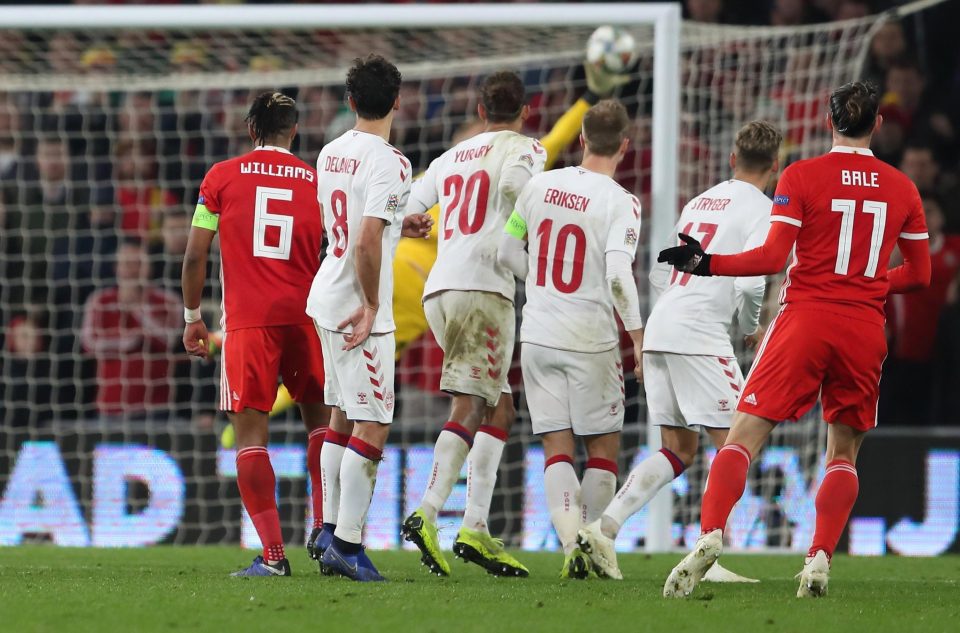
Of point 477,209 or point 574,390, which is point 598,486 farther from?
point 477,209

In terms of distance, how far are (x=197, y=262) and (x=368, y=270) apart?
73 cm

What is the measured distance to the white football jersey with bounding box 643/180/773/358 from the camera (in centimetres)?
617

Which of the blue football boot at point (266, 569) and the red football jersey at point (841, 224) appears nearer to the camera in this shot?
the red football jersey at point (841, 224)

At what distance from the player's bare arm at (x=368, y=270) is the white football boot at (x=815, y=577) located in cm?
192

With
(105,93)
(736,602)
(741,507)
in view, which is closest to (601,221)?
(736,602)

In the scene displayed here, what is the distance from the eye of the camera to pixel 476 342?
621cm

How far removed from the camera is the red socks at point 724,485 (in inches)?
198

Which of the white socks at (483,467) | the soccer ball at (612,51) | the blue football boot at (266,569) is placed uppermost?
the soccer ball at (612,51)

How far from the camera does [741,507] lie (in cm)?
895

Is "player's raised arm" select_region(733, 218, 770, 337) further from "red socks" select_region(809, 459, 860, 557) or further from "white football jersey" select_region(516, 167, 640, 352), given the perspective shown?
"red socks" select_region(809, 459, 860, 557)

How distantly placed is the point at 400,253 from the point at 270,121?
252 cm

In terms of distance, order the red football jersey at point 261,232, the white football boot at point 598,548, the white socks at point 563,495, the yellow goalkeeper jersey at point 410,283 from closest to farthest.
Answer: the red football jersey at point 261,232
the white football boot at point 598,548
the white socks at point 563,495
the yellow goalkeeper jersey at point 410,283

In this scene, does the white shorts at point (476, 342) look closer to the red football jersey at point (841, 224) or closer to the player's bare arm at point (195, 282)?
the player's bare arm at point (195, 282)

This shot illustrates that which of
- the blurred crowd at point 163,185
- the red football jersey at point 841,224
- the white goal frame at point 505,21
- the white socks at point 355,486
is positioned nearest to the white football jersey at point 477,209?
the white socks at point 355,486
